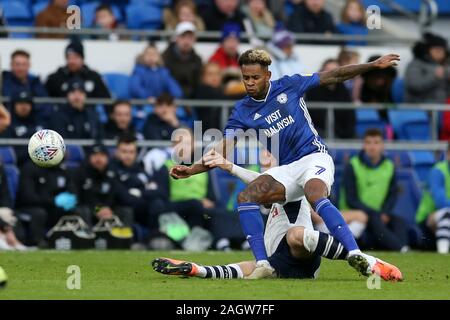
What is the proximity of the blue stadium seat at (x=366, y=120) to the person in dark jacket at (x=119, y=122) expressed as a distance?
401 centimetres

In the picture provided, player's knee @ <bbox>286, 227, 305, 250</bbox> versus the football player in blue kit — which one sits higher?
the football player in blue kit

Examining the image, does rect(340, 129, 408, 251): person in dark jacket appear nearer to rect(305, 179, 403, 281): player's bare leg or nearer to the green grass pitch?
the green grass pitch

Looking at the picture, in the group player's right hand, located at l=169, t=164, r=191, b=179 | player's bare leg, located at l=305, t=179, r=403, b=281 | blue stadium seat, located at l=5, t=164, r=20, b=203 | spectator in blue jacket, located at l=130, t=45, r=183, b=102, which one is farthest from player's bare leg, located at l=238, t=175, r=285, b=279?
spectator in blue jacket, located at l=130, t=45, r=183, b=102

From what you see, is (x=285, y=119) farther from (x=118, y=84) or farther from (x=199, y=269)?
(x=118, y=84)

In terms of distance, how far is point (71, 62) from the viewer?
60.1 feet

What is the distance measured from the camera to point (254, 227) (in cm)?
1092

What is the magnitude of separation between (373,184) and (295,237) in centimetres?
724

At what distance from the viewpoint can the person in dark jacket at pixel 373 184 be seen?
17.4 metres

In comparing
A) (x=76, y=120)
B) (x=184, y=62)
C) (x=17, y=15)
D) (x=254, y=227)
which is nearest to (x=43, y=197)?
(x=76, y=120)

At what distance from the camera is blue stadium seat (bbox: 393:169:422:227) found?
18.3 m

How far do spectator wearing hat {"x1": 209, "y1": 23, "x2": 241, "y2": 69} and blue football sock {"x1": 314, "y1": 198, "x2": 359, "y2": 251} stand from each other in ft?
31.0

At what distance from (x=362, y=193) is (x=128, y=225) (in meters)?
3.60
